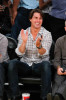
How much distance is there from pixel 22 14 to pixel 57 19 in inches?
25.2

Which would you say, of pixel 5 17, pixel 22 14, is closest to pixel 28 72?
pixel 22 14

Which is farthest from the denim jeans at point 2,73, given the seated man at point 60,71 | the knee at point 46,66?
the seated man at point 60,71

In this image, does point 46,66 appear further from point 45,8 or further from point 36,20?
point 45,8

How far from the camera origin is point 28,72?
564 cm

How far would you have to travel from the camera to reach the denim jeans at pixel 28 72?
535 cm

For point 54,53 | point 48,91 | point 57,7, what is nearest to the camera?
point 48,91

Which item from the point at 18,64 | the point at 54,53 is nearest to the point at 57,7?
the point at 54,53

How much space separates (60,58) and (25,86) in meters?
0.72

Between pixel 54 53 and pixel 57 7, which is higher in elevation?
pixel 57 7

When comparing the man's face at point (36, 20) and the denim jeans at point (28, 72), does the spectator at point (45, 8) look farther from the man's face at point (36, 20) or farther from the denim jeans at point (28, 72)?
the denim jeans at point (28, 72)

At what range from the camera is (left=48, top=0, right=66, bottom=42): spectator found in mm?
6062

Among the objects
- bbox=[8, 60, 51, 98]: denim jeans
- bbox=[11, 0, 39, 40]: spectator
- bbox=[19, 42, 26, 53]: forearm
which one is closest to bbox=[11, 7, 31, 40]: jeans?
bbox=[11, 0, 39, 40]: spectator

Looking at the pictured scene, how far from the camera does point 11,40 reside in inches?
236

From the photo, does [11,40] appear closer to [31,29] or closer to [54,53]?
[31,29]
